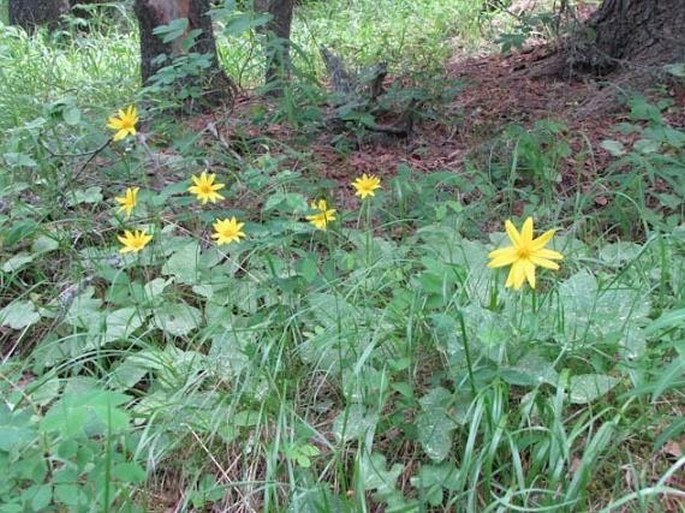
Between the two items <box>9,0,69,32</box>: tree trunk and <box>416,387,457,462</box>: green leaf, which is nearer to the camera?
<box>416,387,457,462</box>: green leaf

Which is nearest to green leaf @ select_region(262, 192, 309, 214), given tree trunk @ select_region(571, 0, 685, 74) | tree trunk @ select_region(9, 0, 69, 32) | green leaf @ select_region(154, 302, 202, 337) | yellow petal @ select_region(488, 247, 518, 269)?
green leaf @ select_region(154, 302, 202, 337)

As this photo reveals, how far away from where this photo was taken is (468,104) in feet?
11.3

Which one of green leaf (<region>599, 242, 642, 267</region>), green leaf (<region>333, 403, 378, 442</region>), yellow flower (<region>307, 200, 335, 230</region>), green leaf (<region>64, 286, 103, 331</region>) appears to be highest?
yellow flower (<region>307, 200, 335, 230</region>)

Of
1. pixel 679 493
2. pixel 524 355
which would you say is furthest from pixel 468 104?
pixel 679 493

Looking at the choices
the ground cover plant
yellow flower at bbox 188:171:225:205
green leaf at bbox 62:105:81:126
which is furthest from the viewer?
green leaf at bbox 62:105:81:126

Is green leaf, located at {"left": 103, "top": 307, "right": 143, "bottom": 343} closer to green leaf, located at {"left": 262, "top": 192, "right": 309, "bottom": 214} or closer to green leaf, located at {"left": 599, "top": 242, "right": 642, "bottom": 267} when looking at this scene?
green leaf, located at {"left": 262, "top": 192, "right": 309, "bottom": 214}

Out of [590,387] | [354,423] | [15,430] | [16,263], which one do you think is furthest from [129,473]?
[16,263]

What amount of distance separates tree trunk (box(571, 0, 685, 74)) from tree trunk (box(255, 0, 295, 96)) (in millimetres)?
1427

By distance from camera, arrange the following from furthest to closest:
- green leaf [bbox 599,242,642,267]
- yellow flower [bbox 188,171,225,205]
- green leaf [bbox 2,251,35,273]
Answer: green leaf [bbox 2,251,35,273]
yellow flower [bbox 188,171,225,205]
green leaf [bbox 599,242,642,267]

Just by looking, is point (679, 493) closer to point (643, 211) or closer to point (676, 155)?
point (643, 211)

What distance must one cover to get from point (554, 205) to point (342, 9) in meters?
5.10

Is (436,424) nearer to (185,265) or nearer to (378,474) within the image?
(378,474)

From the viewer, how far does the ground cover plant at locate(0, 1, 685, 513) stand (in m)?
1.44

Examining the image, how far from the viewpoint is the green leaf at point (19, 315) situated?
6.80 ft
